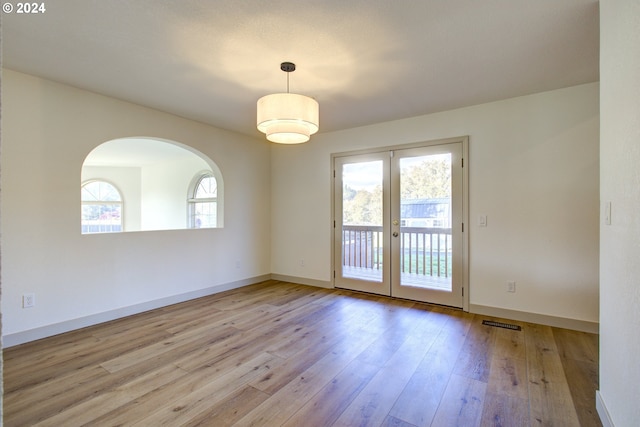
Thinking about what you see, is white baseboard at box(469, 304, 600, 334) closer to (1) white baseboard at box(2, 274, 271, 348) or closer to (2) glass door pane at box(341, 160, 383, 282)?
(2) glass door pane at box(341, 160, 383, 282)

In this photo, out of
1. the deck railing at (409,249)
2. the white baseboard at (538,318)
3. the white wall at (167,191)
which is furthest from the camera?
the white wall at (167,191)

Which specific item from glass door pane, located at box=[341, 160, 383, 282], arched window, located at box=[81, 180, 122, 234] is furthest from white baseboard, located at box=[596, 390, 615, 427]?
arched window, located at box=[81, 180, 122, 234]

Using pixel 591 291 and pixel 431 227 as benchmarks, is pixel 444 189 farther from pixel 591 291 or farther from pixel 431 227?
pixel 591 291

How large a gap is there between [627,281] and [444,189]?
2443 millimetres

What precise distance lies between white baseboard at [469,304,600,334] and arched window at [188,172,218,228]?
5089mm

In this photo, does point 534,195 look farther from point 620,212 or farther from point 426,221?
point 620,212

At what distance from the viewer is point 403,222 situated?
440 centimetres

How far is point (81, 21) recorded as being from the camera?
2.35 meters

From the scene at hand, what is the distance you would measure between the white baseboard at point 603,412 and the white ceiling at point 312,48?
253cm

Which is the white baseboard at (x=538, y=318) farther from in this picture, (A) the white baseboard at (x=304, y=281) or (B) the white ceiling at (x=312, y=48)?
(B) the white ceiling at (x=312, y=48)

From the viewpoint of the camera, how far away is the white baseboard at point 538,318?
10.9 ft

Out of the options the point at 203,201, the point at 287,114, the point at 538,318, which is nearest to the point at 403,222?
the point at 538,318

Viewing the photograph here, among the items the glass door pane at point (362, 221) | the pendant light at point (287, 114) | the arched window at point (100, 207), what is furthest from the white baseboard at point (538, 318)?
the arched window at point (100, 207)

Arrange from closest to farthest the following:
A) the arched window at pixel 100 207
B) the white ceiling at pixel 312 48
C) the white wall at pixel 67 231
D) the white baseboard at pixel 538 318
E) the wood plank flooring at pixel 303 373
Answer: the wood plank flooring at pixel 303 373 → the white ceiling at pixel 312 48 → the white wall at pixel 67 231 → the white baseboard at pixel 538 318 → the arched window at pixel 100 207
